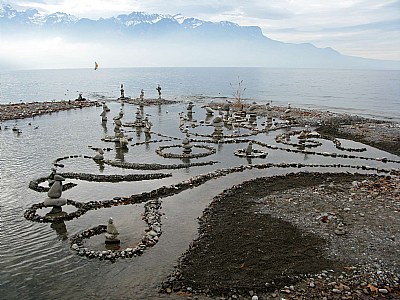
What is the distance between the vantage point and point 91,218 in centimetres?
1952

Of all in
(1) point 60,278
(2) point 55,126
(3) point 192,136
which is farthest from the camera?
(2) point 55,126

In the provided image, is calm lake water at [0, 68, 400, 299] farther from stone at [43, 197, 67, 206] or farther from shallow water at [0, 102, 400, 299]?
stone at [43, 197, 67, 206]

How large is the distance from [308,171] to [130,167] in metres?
13.6

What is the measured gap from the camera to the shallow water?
13680mm

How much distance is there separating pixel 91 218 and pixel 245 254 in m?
8.66

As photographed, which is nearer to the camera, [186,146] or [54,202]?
[54,202]

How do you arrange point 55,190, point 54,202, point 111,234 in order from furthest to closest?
point 55,190
point 54,202
point 111,234

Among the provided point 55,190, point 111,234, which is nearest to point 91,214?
point 55,190

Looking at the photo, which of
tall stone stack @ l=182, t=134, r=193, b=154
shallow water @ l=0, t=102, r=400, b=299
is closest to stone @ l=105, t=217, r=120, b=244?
shallow water @ l=0, t=102, r=400, b=299

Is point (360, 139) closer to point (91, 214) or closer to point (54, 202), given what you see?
point (91, 214)

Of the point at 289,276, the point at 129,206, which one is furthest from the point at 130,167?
the point at 289,276

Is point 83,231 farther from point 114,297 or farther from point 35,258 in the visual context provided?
point 114,297

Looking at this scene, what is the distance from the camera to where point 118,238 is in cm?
1708

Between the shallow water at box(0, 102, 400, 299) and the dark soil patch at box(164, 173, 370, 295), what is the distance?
87 centimetres
